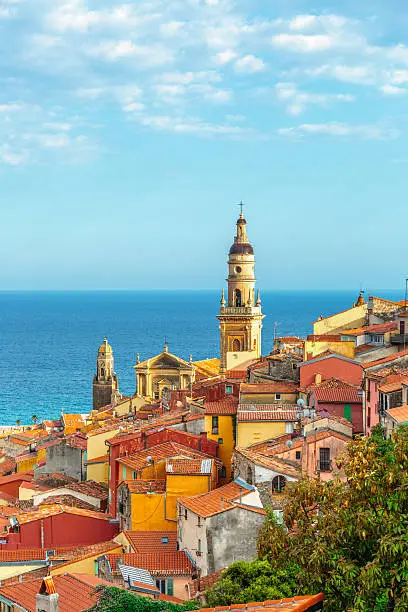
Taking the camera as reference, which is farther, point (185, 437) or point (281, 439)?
point (185, 437)

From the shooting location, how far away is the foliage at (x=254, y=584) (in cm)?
1917

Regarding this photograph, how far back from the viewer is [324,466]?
106 feet

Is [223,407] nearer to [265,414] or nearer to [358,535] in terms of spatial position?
[265,414]

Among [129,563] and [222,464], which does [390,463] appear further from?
[222,464]

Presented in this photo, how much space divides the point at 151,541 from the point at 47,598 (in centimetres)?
873

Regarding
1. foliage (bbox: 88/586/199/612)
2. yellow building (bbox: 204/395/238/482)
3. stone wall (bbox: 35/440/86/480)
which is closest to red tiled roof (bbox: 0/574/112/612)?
foliage (bbox: 88/586/199/612)

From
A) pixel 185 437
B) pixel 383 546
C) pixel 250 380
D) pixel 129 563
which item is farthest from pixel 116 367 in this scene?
pixel 383 546

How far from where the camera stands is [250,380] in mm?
48656

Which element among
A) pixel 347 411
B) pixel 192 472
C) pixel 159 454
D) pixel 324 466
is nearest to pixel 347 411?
pixel 347 411

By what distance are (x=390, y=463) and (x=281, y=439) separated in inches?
667

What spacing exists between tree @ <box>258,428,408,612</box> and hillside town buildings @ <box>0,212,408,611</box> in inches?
25.6

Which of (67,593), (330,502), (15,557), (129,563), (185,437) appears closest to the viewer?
(330,502)

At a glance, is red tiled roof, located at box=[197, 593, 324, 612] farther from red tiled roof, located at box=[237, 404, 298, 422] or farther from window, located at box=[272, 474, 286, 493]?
red tiled roof, located at box=[237, 404, 298, 422]

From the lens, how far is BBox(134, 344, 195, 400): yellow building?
75.4 metres
